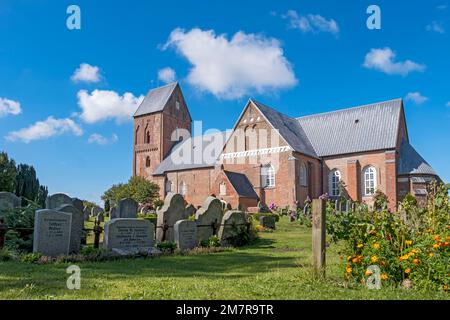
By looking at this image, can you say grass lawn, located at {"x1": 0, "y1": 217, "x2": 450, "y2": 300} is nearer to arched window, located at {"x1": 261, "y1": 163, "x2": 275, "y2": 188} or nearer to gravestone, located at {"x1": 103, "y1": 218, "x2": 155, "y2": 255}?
gravestone, located at {"x1": 103, "y1": 218, "x2": 155, "y2": 255}

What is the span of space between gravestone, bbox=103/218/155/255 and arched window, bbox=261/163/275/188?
85.9ft

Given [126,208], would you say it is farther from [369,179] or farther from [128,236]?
[369,179]

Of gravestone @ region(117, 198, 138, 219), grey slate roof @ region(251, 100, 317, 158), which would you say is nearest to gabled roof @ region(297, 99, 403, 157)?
grey slate roof @ region(251, 100, 317, 158)

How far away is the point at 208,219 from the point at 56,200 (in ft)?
19.6

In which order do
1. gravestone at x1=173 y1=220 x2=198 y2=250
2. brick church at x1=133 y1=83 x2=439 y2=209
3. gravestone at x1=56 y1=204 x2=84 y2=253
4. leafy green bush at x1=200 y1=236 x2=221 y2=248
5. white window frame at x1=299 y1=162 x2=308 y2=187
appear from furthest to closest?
white window frame at x1=299 y1=162 x2=308 y2=187
brick church at x1=133 y1=83 x2=439 y2=209
leafy green bush at x1=200 y1=236 x2=221 y2=248
gravestone at x1=173 y1=220 x2=198 y2=250
gravestone at x1=56 y1=204 x2=84 y2=253

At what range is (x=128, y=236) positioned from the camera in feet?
41.6

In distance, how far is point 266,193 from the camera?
127 ft

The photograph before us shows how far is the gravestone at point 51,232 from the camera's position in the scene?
1111 cm

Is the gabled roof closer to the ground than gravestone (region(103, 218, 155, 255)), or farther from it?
farther from it

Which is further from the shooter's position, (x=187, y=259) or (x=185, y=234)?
(x=185, y=234)

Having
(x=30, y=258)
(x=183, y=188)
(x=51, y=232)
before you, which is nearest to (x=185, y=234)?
(x=51, y=232)

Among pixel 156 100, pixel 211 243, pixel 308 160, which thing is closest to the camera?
pixel 211 243

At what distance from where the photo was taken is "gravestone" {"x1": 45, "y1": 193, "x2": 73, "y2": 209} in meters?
15.2

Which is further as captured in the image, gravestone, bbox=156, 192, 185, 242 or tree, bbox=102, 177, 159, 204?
tree, bbox=102, 177, 159, 204
